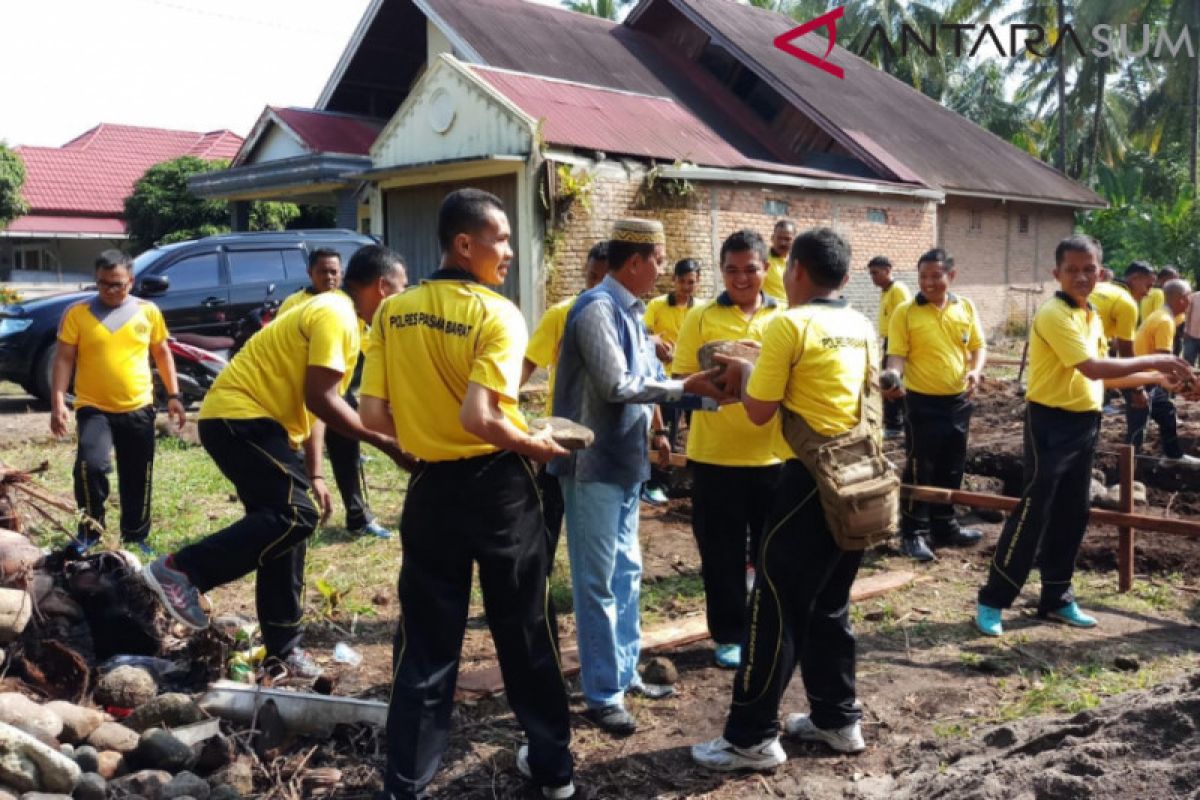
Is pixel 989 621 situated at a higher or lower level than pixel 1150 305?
lower

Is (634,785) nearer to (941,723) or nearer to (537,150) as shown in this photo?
(941,723)

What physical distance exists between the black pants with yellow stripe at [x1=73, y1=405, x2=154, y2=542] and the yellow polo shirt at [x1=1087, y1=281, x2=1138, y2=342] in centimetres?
677

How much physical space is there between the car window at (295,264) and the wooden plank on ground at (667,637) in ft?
31.2

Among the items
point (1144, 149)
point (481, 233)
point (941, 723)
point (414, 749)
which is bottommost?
point (941, 723)

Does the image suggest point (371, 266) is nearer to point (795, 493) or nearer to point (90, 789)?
point (795, 493)

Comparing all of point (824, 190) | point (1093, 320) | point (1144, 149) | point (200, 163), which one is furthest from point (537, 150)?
point (1144, 149)

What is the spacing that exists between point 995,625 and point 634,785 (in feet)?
8.22

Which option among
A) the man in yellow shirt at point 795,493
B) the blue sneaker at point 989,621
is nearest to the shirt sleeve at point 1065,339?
the blue sneaker at point 989,621

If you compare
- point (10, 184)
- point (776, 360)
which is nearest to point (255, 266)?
point (776, 360)

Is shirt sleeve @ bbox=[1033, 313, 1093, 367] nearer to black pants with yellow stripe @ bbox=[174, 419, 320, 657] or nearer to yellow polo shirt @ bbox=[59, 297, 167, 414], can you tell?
black pants with yellow stripe @ bbox=[174, 419, 320, 657]

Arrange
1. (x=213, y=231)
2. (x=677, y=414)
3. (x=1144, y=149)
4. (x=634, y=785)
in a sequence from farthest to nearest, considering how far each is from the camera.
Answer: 1. (x=1144, y=149)
2. (x=213, y=231)
3. (x=677, y=414)
4. (x=634, y=785)

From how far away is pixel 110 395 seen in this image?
251 inches

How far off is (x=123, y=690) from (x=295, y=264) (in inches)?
407

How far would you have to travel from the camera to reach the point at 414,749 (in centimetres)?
343
